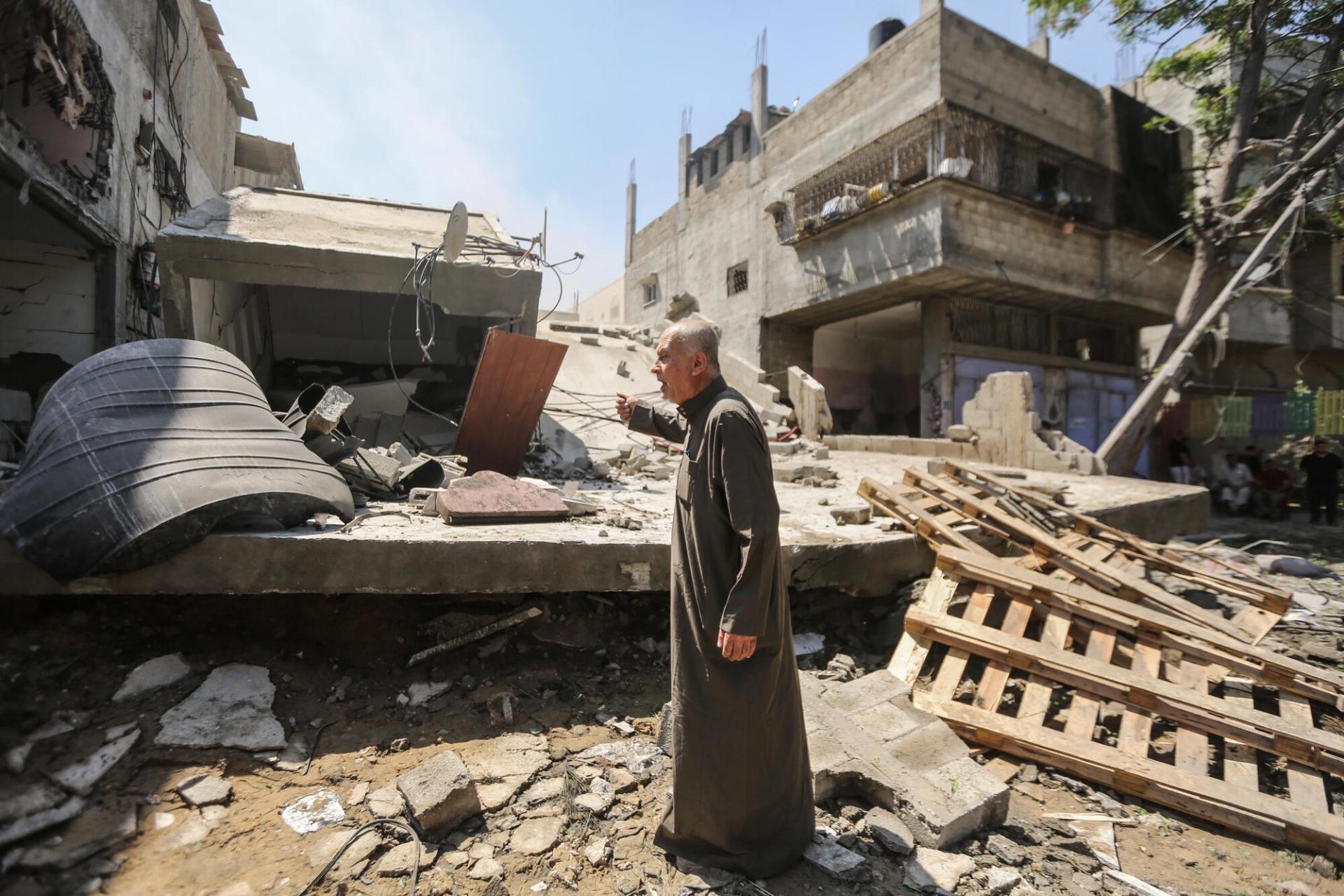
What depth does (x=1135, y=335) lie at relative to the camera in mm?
17531

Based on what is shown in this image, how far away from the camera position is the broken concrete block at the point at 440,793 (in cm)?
221

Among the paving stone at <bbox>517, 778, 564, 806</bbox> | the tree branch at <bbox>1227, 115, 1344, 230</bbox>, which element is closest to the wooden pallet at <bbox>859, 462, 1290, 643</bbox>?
the paving stone at <bbox>517, 778, 564, 806</bbox>

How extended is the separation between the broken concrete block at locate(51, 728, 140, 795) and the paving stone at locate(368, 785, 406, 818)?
37.9 inches

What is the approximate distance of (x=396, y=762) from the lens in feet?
8.65

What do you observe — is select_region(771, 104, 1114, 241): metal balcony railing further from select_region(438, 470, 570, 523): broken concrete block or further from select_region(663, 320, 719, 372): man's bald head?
select_region(663, 320, 719, 372): man's bald head

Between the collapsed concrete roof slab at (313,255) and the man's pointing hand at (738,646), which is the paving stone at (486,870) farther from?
the collapsed concrete roof slab at (313,255)

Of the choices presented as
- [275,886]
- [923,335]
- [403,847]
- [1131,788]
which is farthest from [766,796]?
[923,335]

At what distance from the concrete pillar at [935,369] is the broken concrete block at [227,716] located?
13524 mm

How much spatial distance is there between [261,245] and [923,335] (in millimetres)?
12932

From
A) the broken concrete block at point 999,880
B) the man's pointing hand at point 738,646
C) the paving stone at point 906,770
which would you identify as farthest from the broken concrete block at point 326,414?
the broken concrete block at point 999,880

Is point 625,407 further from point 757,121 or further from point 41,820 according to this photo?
point 757,121

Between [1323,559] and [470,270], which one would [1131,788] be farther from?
[1323,559]

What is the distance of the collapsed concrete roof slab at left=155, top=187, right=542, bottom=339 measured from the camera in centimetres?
632

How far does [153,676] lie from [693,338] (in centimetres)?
287
